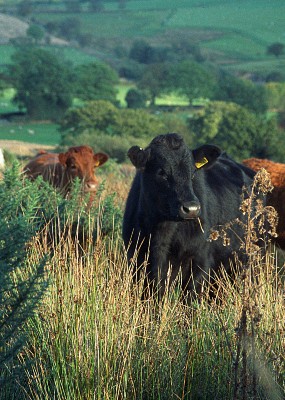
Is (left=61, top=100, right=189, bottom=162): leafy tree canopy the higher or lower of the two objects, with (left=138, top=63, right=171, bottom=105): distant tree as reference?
higher

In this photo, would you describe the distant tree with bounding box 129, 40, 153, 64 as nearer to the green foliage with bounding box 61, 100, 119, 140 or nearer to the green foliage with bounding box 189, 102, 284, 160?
the green foliage with bounding box 189, 102, 284, 160

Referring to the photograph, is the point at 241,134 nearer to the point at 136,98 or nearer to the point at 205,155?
the point at 136,98

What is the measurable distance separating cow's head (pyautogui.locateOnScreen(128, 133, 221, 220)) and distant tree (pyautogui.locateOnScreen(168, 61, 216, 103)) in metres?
122

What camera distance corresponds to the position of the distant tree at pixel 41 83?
361 feet

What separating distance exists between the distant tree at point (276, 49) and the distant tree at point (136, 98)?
48.0 m

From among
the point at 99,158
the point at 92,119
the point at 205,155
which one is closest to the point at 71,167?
the point at 99,158

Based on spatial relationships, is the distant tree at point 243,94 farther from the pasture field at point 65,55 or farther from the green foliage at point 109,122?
the green foliage at point 109,122

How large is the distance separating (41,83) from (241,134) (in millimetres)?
42669

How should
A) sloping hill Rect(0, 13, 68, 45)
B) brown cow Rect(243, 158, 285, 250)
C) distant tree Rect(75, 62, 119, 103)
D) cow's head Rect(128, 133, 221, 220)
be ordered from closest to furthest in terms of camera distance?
cow's head Rect(128, 133, 221, 220) < brown cow Rect(243, 158, 285, 250) < distant tree Rect(75, 62, 119, 103) < sloping hill Rect(0, 13, 68, 45)

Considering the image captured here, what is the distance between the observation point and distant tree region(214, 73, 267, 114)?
393ft

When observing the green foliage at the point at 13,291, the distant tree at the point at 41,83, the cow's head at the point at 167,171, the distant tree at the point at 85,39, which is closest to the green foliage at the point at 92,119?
the distant tree at the point at 41,83

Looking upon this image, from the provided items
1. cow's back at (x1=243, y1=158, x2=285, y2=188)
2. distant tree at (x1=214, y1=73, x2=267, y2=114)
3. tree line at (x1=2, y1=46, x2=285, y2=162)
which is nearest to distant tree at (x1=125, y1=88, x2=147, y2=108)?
tree line at (x1=2, y1=46, x2=285, y2=162)

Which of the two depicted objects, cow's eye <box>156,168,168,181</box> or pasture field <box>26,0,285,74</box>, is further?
pasture field <box>26,0,285,74</box>

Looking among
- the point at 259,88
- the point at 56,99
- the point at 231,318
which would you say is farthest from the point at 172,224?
the point at 259,88
